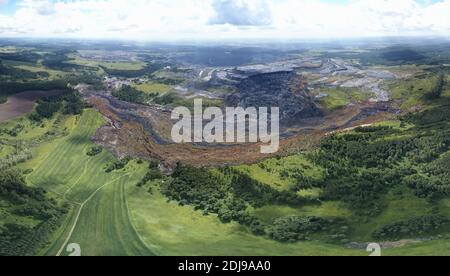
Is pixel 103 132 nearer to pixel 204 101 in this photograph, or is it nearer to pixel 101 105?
pixel 101 105

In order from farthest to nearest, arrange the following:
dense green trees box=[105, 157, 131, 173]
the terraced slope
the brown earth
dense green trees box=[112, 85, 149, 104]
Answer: dense green trees box=[112, 85, 149, 104], the brown earth, dense green trees box=[105, 157, 131, 173], the terraced slope

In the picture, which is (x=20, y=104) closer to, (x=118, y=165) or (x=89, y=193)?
(x=118, y=165)

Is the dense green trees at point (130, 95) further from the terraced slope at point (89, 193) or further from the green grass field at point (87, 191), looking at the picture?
the terraced slope at point (89, 193)

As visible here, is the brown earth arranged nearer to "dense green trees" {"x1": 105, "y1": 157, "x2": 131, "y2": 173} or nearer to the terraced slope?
"dense green trees" {"x1": 105, "y1": 157, "x2": 131, "y2": 173}

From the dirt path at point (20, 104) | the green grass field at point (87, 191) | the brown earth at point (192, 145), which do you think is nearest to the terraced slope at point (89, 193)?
the green grass field at point (87, 191)

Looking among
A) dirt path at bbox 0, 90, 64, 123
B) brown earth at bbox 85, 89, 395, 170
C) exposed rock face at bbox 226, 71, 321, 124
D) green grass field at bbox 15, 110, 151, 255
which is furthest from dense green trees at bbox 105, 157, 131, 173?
exposed rock face at bbox 226, 71, 321, 124
